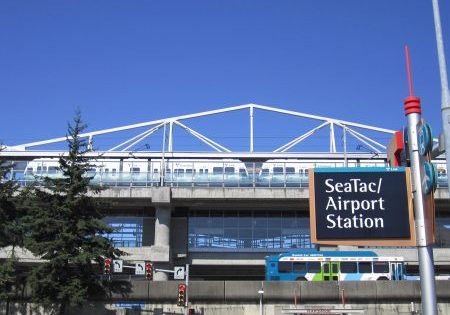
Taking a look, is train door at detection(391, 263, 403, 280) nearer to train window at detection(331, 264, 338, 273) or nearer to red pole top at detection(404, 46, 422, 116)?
train window at detection(331, 264, 338, 273)

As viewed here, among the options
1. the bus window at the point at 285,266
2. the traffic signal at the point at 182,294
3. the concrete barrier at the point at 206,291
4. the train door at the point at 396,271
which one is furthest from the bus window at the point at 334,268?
the traffic signal at the point at 182,294

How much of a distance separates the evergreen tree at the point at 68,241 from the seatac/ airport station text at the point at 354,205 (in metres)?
13.7

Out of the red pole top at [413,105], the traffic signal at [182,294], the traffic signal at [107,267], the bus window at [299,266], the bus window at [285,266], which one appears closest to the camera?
the red pole top at [413,105]

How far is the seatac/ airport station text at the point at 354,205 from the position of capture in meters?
12.0

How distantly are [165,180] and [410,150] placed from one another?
127 ft

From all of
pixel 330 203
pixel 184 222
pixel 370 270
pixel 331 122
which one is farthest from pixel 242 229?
pixel 330 203

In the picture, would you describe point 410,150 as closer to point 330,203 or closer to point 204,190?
point 330,203

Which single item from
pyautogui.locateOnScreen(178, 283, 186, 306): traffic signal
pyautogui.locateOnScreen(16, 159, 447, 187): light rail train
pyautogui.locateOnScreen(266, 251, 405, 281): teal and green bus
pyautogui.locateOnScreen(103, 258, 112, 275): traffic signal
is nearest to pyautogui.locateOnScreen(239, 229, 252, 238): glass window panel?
pyautogui.locateOnScreen(16, 159, 447, 187): light rail train

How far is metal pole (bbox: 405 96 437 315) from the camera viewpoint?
34.3ft

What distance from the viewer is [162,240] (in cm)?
4684

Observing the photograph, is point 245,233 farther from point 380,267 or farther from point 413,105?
point 413,105

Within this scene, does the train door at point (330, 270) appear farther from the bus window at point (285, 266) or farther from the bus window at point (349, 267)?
the bus window at point (285, 266)

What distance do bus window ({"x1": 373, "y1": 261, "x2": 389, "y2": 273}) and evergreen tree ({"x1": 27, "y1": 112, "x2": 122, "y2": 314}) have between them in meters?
17.1

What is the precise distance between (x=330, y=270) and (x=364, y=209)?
25003 millimetres
